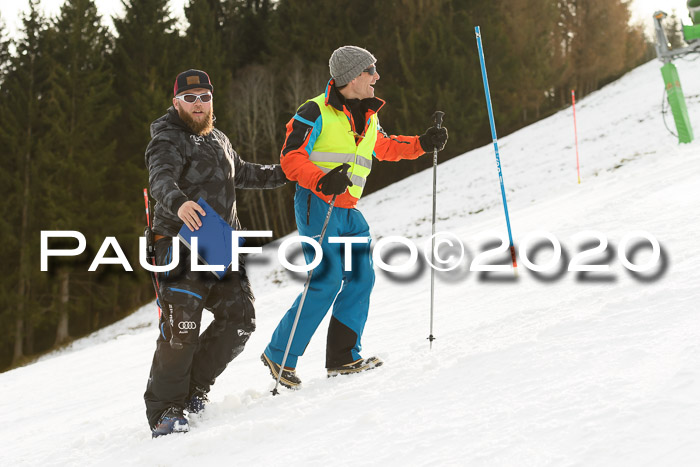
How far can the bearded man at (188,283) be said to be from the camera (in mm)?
3191

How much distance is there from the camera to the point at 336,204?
11.7 feet

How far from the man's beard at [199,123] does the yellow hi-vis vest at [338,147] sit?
0.59m

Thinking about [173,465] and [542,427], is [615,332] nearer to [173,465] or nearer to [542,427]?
[542,427]

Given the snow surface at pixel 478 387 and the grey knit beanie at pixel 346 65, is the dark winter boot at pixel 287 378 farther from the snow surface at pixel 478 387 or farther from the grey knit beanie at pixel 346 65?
the grey knit beanie at pixel 346 65

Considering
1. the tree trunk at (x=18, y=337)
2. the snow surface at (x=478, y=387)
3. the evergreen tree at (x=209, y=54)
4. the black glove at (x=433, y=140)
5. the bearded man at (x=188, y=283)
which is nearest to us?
the snow surface at (x=478, y=387)

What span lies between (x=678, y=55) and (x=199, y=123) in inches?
465

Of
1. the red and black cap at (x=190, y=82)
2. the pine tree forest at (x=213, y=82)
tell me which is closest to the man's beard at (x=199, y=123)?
the red and black cap at (x=190, y=82)

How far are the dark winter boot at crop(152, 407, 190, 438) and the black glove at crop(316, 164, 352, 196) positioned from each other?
1396 millimetres

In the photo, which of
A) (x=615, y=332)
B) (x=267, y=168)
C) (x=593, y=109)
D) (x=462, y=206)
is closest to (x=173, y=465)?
(x=267, y=168)

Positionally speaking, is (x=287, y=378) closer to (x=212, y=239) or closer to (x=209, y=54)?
(x=212, y=239)

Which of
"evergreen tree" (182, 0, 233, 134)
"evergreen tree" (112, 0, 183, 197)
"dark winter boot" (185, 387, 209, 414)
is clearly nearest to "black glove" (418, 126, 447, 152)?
"dark winter boot" (185, 387, 209, 414)

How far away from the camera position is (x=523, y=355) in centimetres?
294

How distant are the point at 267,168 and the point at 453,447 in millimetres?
2201

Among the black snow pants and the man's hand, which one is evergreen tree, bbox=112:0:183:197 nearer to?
the black snow pants
